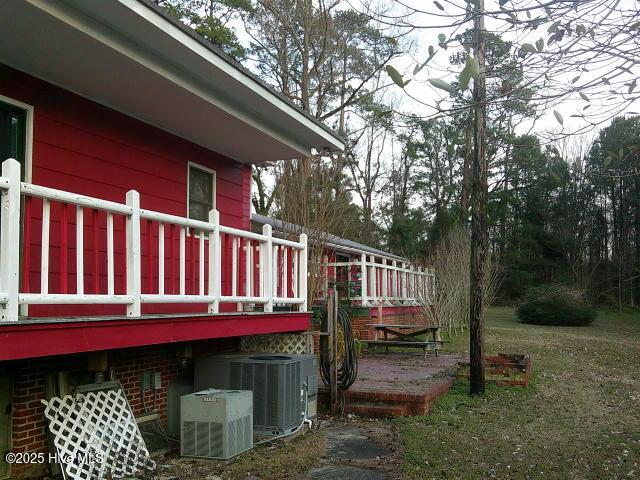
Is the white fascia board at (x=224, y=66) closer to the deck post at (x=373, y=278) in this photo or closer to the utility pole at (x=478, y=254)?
the utility pole at (x=478, y=254)

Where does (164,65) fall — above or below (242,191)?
above

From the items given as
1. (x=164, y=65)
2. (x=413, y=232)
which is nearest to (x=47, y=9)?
(x=164, y=65)

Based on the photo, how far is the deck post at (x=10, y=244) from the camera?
14.3 feet

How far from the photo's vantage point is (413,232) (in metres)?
40.3

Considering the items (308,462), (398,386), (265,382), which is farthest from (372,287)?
(308,462)

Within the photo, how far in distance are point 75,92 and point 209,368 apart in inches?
137

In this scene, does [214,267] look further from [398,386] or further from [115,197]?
[398,386]

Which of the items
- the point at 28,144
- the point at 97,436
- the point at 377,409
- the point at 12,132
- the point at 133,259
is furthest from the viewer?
the point at 377,409

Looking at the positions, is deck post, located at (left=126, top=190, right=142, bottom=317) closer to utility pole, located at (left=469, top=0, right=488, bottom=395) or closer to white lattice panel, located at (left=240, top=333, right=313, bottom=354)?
white lattice panel, located at (left=240, top=333, right=313, bottom=354)

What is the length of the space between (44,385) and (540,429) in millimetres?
5847

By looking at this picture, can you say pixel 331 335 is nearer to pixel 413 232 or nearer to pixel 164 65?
pixel 164 65

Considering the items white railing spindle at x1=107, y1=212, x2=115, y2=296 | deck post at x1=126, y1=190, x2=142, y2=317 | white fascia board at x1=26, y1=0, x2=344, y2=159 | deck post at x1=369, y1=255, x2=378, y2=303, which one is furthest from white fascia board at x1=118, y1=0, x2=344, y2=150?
deck post at x1=369, y1=255, x2=378, y2=303

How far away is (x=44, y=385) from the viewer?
5809 millimetres

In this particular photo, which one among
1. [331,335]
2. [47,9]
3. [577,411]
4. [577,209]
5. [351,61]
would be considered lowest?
[577,411]
